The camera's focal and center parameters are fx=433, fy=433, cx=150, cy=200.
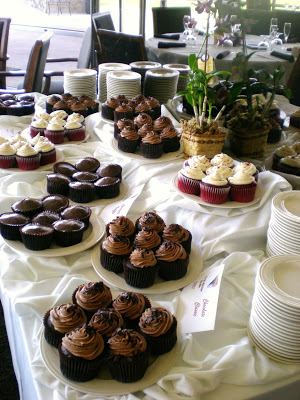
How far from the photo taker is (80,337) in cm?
106

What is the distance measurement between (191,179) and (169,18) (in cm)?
376

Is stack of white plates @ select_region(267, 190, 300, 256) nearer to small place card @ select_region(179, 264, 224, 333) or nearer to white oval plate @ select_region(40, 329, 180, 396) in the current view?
small place card @ select_region(179, 264, 224, 333)

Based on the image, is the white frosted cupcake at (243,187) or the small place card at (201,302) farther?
the white frosted cupcake at (243,187)

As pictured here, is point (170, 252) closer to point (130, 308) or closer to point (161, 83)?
point (130, 308)

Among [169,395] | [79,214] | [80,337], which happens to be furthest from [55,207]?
[169,395]

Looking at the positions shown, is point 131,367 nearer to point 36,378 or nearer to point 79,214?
point 36,378

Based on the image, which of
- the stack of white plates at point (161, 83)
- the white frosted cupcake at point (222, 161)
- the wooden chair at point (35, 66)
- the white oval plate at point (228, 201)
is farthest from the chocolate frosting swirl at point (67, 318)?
the wooden chair at point (35, 66)

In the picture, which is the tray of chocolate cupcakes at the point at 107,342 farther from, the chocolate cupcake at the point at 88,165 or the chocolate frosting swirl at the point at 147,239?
the chocolate cupcake at the point at 88,165

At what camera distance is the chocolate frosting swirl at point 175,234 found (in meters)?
1.47

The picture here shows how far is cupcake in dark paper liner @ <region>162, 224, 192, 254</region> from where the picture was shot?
147cm

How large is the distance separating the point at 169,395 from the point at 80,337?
25 centimetres

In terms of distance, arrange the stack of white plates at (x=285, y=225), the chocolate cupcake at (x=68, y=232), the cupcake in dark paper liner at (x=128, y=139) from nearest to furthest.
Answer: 1. the stack of white plates at (x=285, y=225)
2. the chocolate cupcake at (x=68, y=232)
3. the cupcake in dark paper liner at (x=128, y=139)

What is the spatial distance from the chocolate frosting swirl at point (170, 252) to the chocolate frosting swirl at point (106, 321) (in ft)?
0.93

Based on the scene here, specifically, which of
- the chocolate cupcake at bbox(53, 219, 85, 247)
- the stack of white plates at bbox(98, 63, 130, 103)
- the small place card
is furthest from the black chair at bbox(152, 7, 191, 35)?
the small place card
